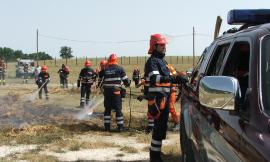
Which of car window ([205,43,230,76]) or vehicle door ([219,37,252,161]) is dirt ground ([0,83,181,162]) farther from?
vehicle door ([219,37,252,161])

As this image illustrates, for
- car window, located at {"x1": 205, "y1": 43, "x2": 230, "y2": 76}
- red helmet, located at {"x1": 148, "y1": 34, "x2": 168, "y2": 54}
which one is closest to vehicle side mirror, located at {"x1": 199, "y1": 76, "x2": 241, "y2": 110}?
car window, located at {"x1": 205, "y1": 43, "x2": 230, "y2": 76}

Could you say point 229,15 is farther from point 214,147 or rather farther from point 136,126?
point 136,126

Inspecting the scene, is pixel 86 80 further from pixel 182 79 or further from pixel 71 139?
pixel 182 79

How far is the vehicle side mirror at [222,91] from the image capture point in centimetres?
277

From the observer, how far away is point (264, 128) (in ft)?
8.39

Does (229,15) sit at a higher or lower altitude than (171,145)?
higher

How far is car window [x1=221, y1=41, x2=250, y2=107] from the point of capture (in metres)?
3.89

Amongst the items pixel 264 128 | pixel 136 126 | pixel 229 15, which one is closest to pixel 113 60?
pixel 136 126

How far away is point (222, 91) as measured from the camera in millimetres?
2795

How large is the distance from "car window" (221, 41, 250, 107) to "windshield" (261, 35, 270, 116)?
2.32ft

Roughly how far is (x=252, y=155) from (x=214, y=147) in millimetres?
880

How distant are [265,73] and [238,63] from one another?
1.13 m

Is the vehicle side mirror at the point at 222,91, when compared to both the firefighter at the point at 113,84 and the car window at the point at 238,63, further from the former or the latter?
the firefighter at the point at 113,84

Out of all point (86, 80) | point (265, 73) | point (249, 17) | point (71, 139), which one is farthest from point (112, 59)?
point (265, 73)
